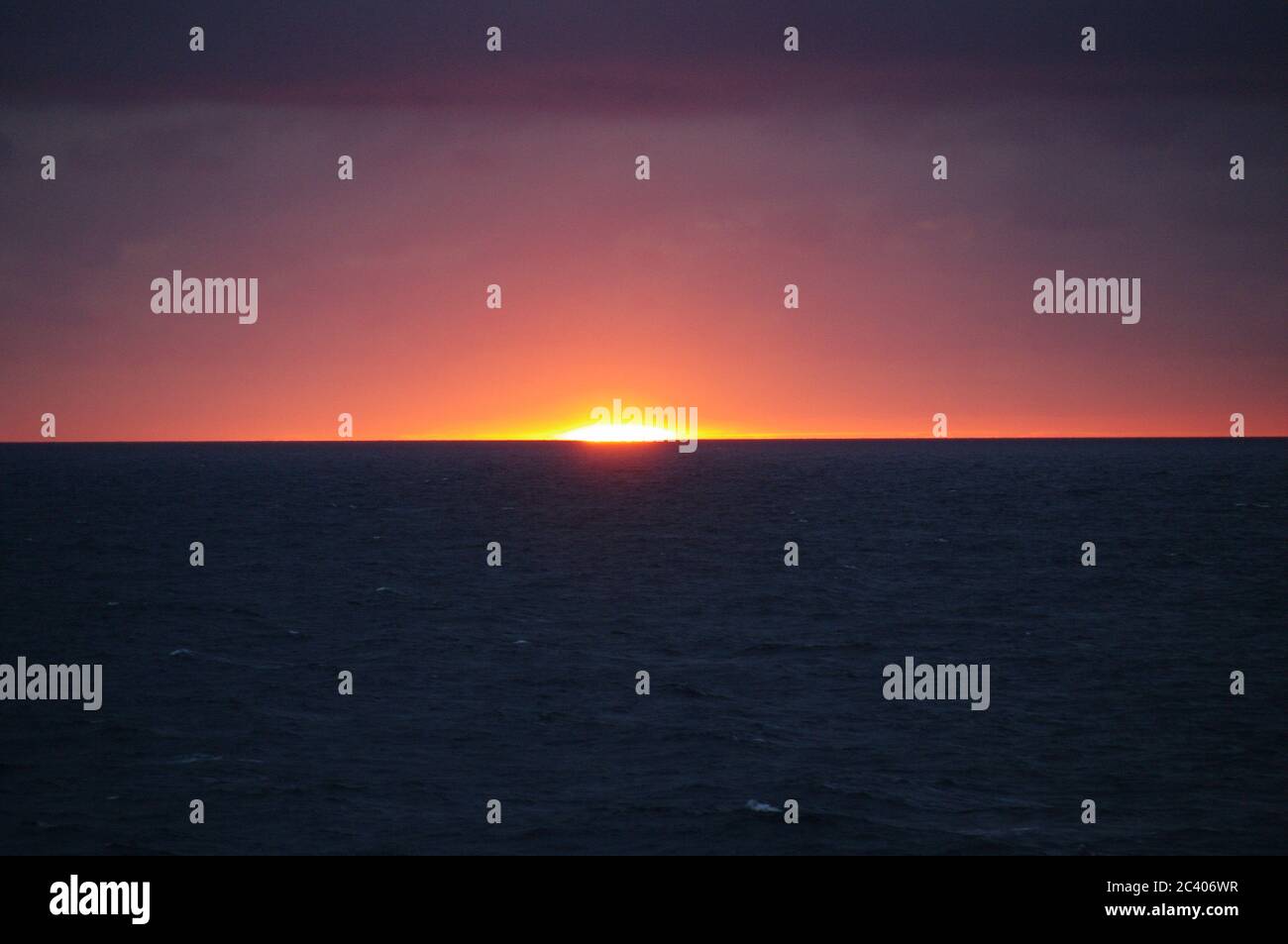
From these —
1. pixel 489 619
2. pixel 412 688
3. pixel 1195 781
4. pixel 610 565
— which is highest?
pixel 610 565

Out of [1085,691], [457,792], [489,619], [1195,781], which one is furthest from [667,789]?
[489,619]

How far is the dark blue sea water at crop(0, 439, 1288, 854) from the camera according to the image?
991 inches

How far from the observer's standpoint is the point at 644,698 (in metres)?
36.9

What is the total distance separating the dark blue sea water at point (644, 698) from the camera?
82.6 ft

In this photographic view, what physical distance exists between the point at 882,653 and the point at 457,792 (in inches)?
895

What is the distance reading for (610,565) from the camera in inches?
2908

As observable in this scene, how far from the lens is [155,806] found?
2611 centimetres
